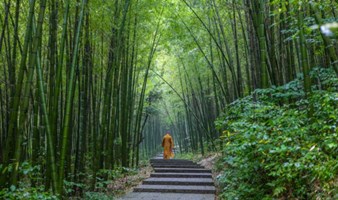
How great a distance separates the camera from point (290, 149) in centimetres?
249

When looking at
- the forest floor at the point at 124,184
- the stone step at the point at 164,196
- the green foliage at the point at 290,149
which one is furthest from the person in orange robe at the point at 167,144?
the green foliage at the point at 290,149

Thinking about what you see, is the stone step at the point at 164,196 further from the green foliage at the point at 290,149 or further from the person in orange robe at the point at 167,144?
the person in orange robe at the point at 167,144

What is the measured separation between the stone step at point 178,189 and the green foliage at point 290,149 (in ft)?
3.60

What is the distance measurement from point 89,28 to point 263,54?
272 cm

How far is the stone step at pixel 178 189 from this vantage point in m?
4.59

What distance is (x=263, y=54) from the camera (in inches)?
134

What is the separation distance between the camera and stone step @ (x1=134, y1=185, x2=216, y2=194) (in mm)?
4594

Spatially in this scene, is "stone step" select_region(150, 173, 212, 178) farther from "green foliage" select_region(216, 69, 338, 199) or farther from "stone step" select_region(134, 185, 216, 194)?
"green foliage" select_region(216, 69, 338, 199)

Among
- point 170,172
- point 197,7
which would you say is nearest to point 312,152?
point 170,172

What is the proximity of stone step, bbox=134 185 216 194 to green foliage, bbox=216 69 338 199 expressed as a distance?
1.10m

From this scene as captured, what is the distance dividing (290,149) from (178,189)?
8.63ft

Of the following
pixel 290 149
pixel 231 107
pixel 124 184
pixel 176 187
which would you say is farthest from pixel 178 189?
pixel 290 149

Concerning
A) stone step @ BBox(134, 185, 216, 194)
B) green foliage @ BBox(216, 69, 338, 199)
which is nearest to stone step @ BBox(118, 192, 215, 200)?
stone step @ BBox(134, 185, 216, 194)

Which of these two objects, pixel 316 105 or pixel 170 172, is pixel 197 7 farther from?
pixel 316 105
